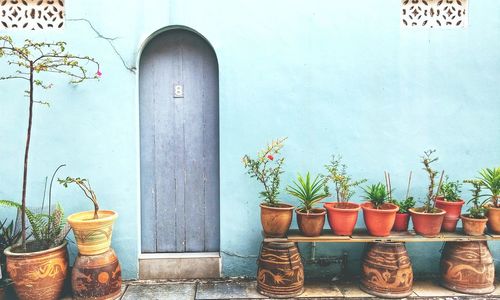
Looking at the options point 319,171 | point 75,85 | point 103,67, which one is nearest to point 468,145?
point 319,171

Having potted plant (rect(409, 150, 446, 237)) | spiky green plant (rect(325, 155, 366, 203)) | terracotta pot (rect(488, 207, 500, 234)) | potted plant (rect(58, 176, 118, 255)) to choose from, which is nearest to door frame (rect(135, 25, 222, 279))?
potted plant (rect(58, 176, 118, 255))

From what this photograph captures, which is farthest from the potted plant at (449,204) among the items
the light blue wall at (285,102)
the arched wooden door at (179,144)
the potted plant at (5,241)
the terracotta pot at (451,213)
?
the potted plant at (5,241)

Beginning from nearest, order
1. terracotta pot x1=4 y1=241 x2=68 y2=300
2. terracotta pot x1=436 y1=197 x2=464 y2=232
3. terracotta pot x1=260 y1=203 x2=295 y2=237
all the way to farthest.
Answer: terracotta pot x1=4 y1=241 x2=68 y2=300
terracotta pot x1=260 y1=203 x2=295 y2=237
terracotta pot x1=436 y1=197 x2=464 y2=232

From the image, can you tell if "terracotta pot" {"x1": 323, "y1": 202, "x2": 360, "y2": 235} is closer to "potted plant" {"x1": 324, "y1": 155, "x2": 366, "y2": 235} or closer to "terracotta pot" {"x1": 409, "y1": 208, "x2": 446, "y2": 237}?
"potted plant" {"x1": 324, "y1": 155, "x2": 366, "y2": 235}

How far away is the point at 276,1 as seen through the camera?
403 centimetres

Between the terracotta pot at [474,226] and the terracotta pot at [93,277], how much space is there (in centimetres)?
345

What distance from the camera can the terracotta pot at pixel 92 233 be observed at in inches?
139

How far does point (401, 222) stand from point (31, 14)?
14.3 ft

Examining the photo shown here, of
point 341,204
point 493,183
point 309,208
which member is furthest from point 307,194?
point 493,183

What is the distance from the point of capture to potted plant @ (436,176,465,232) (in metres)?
3.92

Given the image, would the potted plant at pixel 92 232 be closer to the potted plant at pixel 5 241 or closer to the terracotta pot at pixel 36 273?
the terracotta pot at pixel 36 273

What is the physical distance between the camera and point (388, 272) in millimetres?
3701

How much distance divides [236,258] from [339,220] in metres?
1.19

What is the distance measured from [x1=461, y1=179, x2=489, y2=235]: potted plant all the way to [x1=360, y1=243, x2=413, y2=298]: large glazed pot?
26.9 inches
